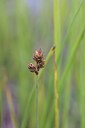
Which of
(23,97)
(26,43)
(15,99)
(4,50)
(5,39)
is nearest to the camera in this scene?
(23,97)

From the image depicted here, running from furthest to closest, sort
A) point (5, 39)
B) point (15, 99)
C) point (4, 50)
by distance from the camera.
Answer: point (5, 39) → point (4, 50) → point (15, 99)

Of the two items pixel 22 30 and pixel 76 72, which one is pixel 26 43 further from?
pixel 76 72

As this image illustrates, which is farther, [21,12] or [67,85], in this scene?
[21,12]

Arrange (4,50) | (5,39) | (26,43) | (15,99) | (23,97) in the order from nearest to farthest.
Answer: (23,97)
(26,43)
(15,99)
(4,50)
(5,39)

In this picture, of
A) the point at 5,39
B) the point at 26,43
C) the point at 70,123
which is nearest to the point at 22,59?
the point at 26,43

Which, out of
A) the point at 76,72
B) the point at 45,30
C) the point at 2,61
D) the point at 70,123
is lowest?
the point at 70,123

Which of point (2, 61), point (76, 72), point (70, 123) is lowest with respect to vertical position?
point (70, 123)

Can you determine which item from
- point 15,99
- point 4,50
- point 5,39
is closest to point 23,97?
point 15,99

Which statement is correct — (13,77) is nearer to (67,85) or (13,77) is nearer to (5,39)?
(5,39)

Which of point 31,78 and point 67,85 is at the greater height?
point 31,78
